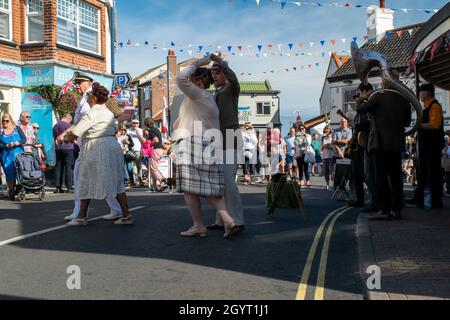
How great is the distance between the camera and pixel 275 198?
7957mm

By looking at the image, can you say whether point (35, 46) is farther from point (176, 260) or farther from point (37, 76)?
point (176, 260)

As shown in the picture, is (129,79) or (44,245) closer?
(44,245)

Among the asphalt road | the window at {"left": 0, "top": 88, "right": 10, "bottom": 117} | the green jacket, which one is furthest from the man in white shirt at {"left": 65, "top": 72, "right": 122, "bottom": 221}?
the window at {"left": 0, "top": 88, "right": 10, "bottom": 117}

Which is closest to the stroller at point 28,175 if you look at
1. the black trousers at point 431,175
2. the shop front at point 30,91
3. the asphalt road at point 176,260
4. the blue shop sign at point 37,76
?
the asphalt road at point 176,260

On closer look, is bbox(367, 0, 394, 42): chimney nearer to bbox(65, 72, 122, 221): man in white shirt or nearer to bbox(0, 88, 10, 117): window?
bbox(0, 88, 10, 117): window

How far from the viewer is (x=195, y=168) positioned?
6090 mm

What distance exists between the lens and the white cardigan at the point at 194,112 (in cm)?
599

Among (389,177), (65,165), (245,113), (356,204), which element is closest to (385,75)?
(389,177)

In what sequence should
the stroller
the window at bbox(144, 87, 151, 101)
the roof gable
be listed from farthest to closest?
1. the window at bbox(144, 87, 151, 101)
2. the roof gable
3. the stroller

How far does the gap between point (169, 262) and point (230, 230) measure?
134 cm

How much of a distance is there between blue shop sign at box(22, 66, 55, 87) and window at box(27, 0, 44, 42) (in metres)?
1.31

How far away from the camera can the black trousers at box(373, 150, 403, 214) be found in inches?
297
